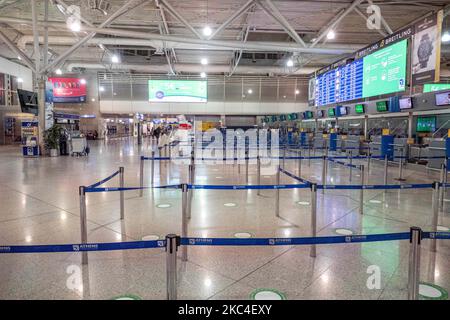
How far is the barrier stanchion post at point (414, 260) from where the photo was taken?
7.72 ft

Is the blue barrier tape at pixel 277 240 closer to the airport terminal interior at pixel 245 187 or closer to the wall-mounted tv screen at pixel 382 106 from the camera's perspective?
the airport terminal interior at pixel 245 187

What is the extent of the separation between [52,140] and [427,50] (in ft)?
54.4

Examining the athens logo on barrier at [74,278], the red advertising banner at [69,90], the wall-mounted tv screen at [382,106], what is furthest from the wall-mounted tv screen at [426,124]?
the red advertising banner at [69,90]

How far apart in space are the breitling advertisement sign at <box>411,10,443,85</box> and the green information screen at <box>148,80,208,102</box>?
2122 centimetres

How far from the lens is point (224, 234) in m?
4.39

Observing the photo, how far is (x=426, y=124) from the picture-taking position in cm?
1528

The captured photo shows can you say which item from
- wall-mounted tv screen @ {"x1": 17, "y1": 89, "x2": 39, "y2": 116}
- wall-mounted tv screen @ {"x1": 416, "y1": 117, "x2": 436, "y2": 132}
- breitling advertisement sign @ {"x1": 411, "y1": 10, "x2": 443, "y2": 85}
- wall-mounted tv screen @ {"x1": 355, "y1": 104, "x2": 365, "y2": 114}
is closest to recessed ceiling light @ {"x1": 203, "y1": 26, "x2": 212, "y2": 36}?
wall-mounted tv screen @ {"x1": 355, "y1": 104, "x2": 365, "y2": 114}

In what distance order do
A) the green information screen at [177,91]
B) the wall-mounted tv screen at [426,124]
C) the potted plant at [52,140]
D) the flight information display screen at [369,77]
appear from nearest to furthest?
the flight information display screen at [369,77]
the wall-mounted tv screen at [426,124]
the potted plant at [52,140]
the green information screen at [177,91]

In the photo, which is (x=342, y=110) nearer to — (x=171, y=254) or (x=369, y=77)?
(x=369, y=77)

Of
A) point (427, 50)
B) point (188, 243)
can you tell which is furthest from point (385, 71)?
point (188, 243)

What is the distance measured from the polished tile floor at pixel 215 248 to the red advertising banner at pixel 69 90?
1992 centimetres

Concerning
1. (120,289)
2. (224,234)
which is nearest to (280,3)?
(224,234)

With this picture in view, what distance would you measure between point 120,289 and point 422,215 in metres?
5.22

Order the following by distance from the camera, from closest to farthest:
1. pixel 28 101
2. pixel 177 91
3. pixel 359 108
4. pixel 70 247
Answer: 1. pixel 70 247
2. pixel 359 108
3. pixel 28 101
4. pixel 177 91
